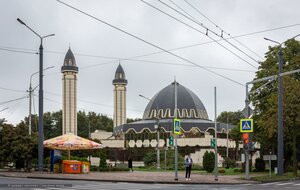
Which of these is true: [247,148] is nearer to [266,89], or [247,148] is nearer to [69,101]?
[266,89]

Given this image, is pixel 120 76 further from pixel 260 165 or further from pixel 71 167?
pixel 71 167

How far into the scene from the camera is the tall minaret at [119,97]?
132m

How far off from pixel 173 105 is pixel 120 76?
2504 cm

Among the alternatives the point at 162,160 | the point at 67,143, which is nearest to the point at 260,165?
the point at 162,160

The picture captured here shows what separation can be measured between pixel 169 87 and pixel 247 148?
8458cm

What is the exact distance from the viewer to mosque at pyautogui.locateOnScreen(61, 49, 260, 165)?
329ft

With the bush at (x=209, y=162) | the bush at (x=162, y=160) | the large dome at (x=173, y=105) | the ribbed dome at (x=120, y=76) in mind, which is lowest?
the bush at (x=162, y=160)

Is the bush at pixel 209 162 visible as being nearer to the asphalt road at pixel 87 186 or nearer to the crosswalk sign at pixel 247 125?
the crosswalk sign at pixel 247 125

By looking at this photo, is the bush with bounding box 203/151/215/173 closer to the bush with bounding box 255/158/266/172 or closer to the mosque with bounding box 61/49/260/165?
the bush with bounding box 255/158/266/172

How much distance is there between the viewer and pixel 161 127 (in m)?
101

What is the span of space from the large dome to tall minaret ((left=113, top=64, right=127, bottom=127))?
13.1 metres

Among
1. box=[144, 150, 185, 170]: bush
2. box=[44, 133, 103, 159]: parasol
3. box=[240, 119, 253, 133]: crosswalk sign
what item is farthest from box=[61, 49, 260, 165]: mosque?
box=[240, 119, 253, 133]: crosswalk sign

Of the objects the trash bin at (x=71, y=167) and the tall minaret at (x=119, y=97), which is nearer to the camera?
the trash bin at (x=71, y=167)

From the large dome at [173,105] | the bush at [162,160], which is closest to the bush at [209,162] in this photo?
the bush at [162,160]
